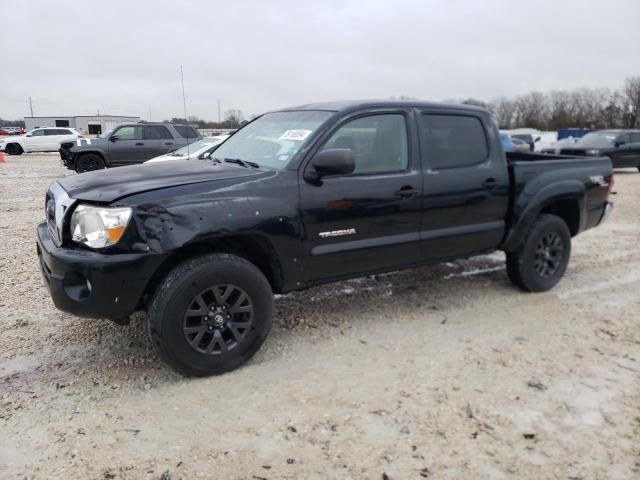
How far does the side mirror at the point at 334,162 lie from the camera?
347 cm

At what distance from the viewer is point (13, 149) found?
1114 inches

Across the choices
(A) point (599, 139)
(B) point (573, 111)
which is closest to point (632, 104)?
(B) point (573, 111)

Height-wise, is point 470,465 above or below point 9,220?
below

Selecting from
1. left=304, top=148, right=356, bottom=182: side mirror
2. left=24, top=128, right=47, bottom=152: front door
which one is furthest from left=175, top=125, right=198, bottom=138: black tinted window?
left=24, top=128, right=47, bottom=152: front door

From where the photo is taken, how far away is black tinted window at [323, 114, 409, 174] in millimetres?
3871

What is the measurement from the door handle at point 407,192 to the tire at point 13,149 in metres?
30.0

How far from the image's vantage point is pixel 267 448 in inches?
106

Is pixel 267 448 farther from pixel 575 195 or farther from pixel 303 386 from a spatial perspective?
pixel 575 195

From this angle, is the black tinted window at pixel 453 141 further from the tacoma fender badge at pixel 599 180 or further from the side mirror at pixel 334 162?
the tacoma fender badge at pixel 599 180

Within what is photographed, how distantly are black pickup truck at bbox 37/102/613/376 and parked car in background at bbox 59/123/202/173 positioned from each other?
468 inches

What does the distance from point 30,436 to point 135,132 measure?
14.1 m

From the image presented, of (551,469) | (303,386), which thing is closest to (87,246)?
(303,386)

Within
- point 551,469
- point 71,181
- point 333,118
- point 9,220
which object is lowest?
point 551,469

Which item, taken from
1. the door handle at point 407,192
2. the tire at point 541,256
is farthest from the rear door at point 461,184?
the tire at point 541,256
